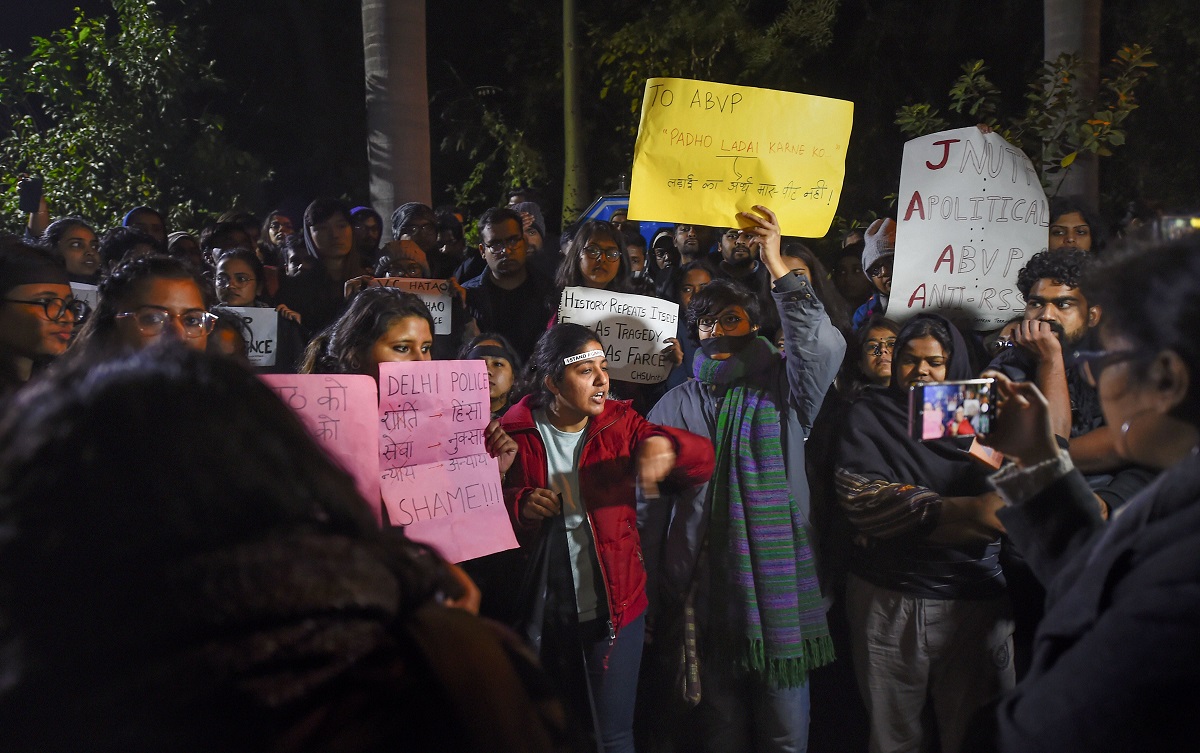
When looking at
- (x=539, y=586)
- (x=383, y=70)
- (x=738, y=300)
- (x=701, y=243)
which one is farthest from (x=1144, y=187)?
(x=539, y=586)

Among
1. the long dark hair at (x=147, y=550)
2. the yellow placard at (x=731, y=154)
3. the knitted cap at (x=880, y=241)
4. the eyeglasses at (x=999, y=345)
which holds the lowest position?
the long dark hair at (x=147, y=550)

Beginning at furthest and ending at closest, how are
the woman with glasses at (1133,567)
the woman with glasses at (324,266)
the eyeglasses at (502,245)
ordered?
the woman with glasses at (324,266)
the eyeglasses at (502,245)
the woman with glasses at (1133,567)

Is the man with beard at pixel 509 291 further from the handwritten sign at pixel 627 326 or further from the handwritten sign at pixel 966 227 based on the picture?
the handwritten sign at pixel 966 227

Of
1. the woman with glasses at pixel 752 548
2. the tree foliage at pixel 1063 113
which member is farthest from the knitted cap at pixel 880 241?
the woman with glasses at pixel 752 548

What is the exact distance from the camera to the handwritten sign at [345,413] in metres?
2.82

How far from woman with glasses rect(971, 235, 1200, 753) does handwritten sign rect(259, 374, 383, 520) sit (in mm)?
1838

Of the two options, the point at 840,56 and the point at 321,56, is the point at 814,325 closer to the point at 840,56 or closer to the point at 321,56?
the point at 840,56

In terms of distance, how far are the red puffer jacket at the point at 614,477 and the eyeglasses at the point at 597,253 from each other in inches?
56.6

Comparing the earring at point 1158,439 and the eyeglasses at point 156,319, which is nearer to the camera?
the earring at point 1158,439

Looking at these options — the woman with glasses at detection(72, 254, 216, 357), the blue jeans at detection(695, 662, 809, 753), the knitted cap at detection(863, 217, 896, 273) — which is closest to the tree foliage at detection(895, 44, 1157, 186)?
the knitted cap at detection(863, 217, 896, 273)

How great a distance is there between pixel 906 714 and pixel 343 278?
12.8ft

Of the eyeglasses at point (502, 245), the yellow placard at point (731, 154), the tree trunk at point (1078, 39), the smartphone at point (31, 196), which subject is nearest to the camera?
the yellow placard at point (731, 154)

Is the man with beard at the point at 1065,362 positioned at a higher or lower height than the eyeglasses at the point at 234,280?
lower

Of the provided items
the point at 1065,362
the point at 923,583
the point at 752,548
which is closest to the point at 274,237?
the point at 752,548
